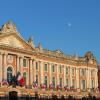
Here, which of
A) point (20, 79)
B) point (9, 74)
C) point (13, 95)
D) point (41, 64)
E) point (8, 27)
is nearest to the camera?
point (13, 95)

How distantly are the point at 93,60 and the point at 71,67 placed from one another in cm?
825

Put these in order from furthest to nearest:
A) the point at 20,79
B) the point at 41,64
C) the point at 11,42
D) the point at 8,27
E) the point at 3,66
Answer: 1. the point at 41,64
2. the point at 11,42
3. the point at 8,27
4. the point at 3,66
5. the point at 20,79

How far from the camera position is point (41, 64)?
235ft

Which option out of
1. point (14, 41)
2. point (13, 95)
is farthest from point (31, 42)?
point (13, 95)

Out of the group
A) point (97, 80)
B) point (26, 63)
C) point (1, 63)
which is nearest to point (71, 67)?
point (97, 80)

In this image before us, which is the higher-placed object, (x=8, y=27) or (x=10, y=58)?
(x=8, y=27)

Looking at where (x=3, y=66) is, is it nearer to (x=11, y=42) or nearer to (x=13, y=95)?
(x=11, y=42)

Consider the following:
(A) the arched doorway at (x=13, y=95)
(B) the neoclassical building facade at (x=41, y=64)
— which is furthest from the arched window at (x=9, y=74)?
(A) the arched doorway at (x=13, y=95)

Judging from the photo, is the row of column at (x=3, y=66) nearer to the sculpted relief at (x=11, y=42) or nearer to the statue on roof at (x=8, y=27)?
the sculpted relief at (x=11, y=42)

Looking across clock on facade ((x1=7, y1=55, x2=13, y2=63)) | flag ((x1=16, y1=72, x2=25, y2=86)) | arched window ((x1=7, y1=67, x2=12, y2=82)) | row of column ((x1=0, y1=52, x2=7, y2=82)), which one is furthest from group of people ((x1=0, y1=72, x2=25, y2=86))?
clock on facade ((x1=7, y1=55, x2=13, y2=63))

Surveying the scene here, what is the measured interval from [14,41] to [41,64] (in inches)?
387

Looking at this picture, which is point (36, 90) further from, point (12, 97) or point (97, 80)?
point (97, 80)

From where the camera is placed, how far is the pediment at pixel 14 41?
62.0 metres

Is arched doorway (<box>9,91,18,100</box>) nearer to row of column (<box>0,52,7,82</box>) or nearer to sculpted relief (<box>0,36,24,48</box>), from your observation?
row of column (<box>0,52,7,82</box>)
